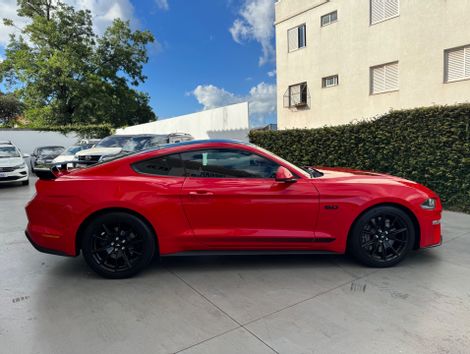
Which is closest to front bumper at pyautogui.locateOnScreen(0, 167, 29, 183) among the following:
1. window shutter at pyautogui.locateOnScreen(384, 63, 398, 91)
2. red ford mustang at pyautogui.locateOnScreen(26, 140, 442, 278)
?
red ford mustang at pyautogui.locateOnScreen(26, 140, 442, 278)

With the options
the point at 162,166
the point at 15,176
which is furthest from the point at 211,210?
the point at 15,176

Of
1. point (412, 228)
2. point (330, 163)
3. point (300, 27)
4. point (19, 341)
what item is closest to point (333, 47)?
point (300, 27)

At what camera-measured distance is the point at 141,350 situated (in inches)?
90.4

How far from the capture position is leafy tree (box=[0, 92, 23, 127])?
1528 inches

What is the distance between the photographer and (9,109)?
39375 mm

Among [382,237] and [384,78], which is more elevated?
[384,78]

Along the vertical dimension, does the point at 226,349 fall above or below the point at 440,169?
below

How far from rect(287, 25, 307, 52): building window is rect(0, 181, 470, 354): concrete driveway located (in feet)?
47.1

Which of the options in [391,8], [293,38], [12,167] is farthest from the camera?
[293,38]

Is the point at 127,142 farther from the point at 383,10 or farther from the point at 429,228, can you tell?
the point at 383,10

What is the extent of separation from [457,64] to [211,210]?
11544 millimetres

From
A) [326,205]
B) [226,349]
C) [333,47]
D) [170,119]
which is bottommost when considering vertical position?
[226,349]

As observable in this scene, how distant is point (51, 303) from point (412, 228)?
369cm

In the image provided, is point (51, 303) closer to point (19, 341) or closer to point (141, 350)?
point (19, 341)
